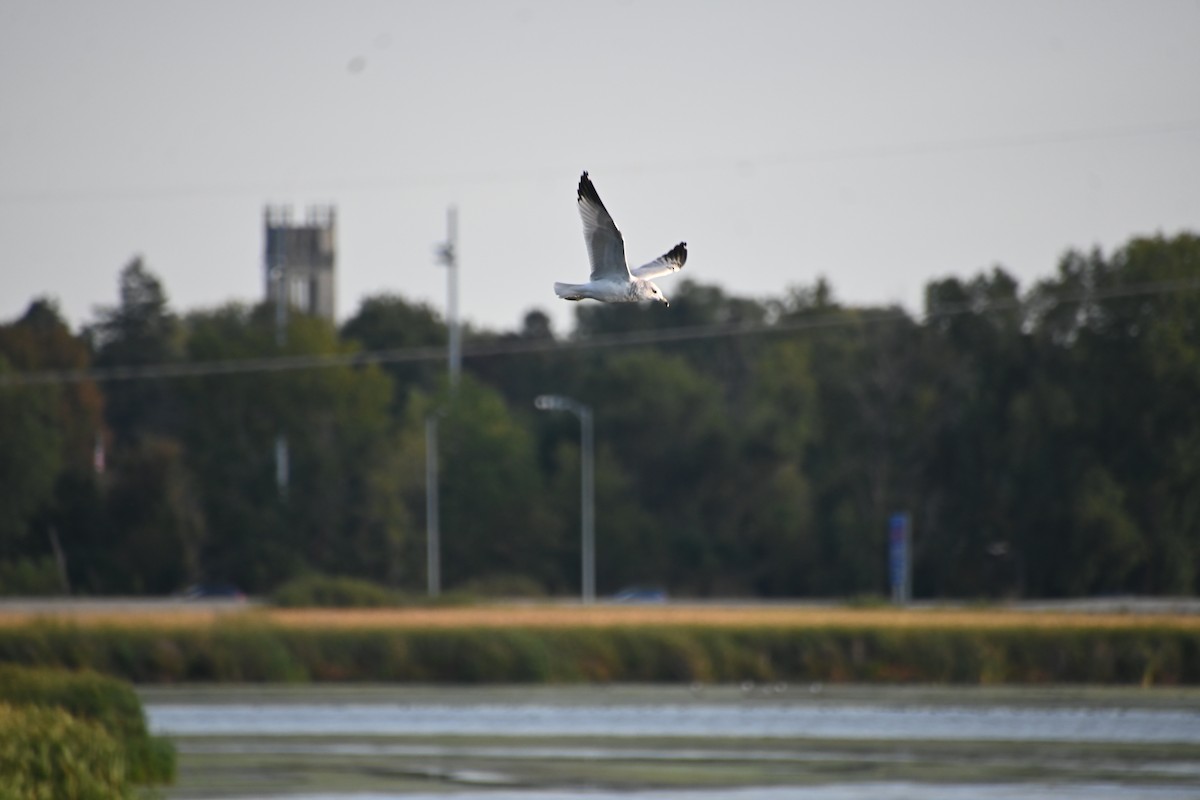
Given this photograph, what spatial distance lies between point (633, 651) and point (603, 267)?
32.1 meters

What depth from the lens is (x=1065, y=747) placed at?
37438mm

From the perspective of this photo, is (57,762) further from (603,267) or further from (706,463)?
(706,463)

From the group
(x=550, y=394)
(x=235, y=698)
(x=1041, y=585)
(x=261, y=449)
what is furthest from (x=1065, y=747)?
(x=550, y=394)

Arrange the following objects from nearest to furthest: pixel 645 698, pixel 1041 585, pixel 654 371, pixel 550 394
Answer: pixel 645 698, pixel 1041 585, pixel 654 371, pixel 550 394

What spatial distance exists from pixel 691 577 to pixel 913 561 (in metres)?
11.1

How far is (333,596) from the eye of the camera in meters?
67.7

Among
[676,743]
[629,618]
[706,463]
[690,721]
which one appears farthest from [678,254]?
[706,463]

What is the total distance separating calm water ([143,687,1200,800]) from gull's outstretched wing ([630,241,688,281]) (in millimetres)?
13116

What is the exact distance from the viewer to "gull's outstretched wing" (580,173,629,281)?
18.1 m

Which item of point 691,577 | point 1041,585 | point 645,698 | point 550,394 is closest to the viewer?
point 645,698

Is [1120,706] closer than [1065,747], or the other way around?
[1065,747]

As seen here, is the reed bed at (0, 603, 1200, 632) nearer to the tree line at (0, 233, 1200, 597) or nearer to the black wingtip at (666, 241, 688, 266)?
the tree line at (0, 233, 1200, 597)

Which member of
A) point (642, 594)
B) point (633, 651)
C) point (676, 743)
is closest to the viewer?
point (676, 743)

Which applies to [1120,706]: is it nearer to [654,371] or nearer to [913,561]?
[913,561]
